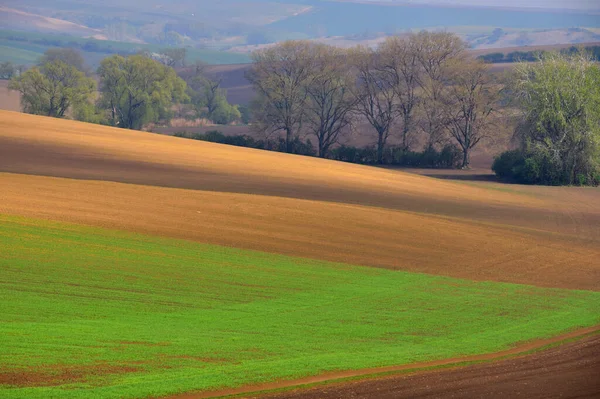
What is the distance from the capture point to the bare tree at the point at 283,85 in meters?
91.6

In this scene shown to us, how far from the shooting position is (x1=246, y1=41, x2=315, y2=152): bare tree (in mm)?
91625

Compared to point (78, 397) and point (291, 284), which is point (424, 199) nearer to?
point (291, 284)

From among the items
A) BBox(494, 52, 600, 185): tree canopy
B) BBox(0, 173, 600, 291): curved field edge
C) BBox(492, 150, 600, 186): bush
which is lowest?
BBox(0, 173, 600, 291): curved field edge

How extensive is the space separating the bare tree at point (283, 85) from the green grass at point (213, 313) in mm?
65568

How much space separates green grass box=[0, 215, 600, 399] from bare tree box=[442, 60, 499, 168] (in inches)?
2241

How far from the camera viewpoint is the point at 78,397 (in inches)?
517

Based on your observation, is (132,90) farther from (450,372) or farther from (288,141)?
(450,372)

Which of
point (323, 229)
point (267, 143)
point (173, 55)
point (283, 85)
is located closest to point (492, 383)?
point (323, 229)

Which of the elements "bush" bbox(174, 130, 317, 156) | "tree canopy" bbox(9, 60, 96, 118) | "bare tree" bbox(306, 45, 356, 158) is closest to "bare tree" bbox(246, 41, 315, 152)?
"bush" bbox(174, 130, 317, 156)

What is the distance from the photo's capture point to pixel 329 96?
93.8m

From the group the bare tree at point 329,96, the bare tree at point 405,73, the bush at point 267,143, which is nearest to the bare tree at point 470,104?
the bare tree at point 405,73

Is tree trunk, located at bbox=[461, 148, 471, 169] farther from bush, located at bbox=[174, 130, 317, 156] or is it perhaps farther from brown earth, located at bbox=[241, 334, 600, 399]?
brown earth, located at bbox=[241, 334, 600, 399]

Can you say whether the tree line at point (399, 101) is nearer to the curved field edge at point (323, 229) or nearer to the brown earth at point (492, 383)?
the curved field edge at point (323, 229)

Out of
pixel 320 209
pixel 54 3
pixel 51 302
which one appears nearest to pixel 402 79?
pixel 320 209
